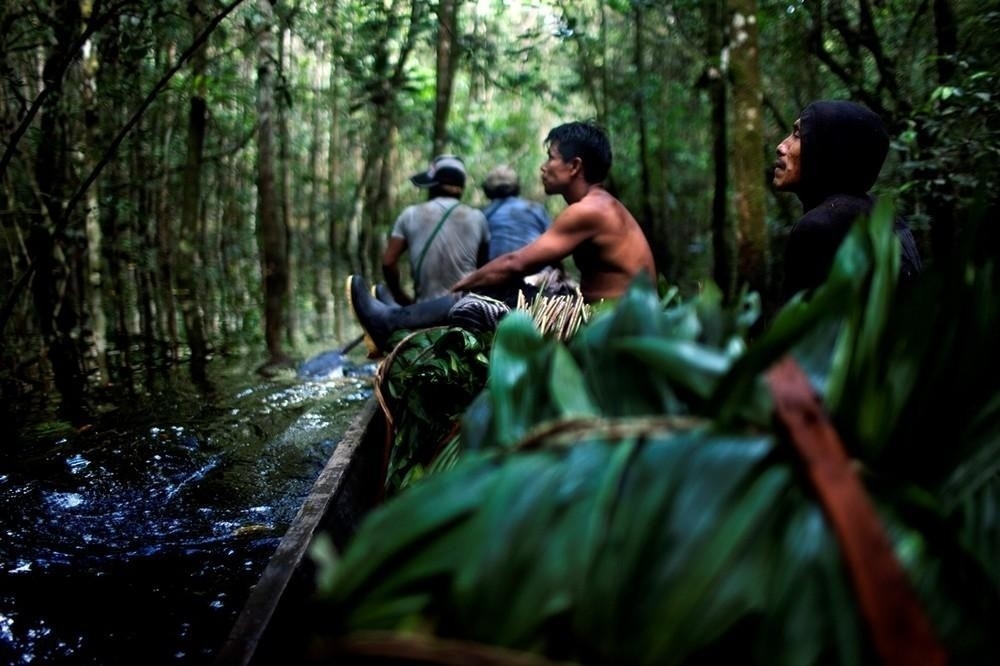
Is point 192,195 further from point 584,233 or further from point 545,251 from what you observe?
point 584,233

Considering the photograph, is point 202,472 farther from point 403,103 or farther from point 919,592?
point 403,103

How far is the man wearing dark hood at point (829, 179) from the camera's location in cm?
233

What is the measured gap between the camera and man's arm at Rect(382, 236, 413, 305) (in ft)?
20.4

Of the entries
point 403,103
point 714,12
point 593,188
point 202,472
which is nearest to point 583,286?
point 593,188

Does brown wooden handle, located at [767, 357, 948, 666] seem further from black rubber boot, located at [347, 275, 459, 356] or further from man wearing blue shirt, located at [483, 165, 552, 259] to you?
man wearing blue shirt, located at [483, 165, 552, 259]

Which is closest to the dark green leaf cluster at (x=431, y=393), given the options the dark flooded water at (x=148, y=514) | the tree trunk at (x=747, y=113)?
the dark flooded water at (x=148, y=514)

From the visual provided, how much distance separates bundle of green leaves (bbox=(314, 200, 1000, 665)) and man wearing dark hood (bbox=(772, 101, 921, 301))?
4.96 ft

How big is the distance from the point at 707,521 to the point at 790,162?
2.14 metres

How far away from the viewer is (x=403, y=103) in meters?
20.1

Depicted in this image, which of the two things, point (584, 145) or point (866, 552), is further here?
point (584, 145)

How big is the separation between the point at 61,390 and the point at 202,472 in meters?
2.42

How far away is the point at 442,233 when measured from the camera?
6031 mm

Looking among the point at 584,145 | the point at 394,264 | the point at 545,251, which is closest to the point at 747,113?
the point at 394,264

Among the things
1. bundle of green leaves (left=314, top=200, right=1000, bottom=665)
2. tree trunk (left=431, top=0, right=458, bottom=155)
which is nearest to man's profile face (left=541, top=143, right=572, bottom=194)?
bundle of green leaves (left=314, top=200, right=1000, bottom=665)
